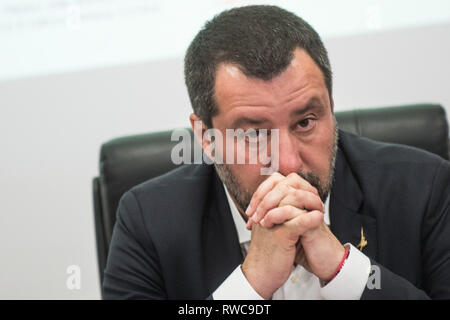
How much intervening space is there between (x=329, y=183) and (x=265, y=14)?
0.47 meters

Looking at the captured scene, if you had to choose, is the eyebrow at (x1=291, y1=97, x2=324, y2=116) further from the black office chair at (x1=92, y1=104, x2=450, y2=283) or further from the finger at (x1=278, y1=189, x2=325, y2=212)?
the black office chair at (x1=92, y1=104, x2=450, y2=283)

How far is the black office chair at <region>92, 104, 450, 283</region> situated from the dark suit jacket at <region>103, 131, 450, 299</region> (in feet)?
0.57

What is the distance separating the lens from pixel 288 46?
1427mm

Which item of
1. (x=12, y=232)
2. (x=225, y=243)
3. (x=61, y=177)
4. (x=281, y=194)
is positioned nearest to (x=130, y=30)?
(x=61, y=177)

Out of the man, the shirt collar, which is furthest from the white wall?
the shirt collar

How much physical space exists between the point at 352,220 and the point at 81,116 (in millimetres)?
1710

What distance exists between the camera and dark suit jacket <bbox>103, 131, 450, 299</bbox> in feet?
5.17

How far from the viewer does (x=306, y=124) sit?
1.44m

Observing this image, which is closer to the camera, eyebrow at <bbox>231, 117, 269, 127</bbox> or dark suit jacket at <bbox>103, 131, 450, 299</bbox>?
eyebrow at <bbox>231, 117, 269, 127</bbox>

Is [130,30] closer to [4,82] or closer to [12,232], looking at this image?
[4,82]

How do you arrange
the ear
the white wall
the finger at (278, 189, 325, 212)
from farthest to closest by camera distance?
1. the white wall
2. the ear
3. the finger at (278, 189, 325, 212)

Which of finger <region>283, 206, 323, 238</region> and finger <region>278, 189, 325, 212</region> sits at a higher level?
A: finger <region>278, 189, 325, 212</region>

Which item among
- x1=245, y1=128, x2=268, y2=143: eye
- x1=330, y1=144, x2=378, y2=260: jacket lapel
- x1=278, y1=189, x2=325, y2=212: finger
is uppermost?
x1=245, y1=128, x2=268, y2=143: eye

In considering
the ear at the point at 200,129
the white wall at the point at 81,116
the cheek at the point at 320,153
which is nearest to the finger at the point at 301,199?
the cheek at the point at 320,153
